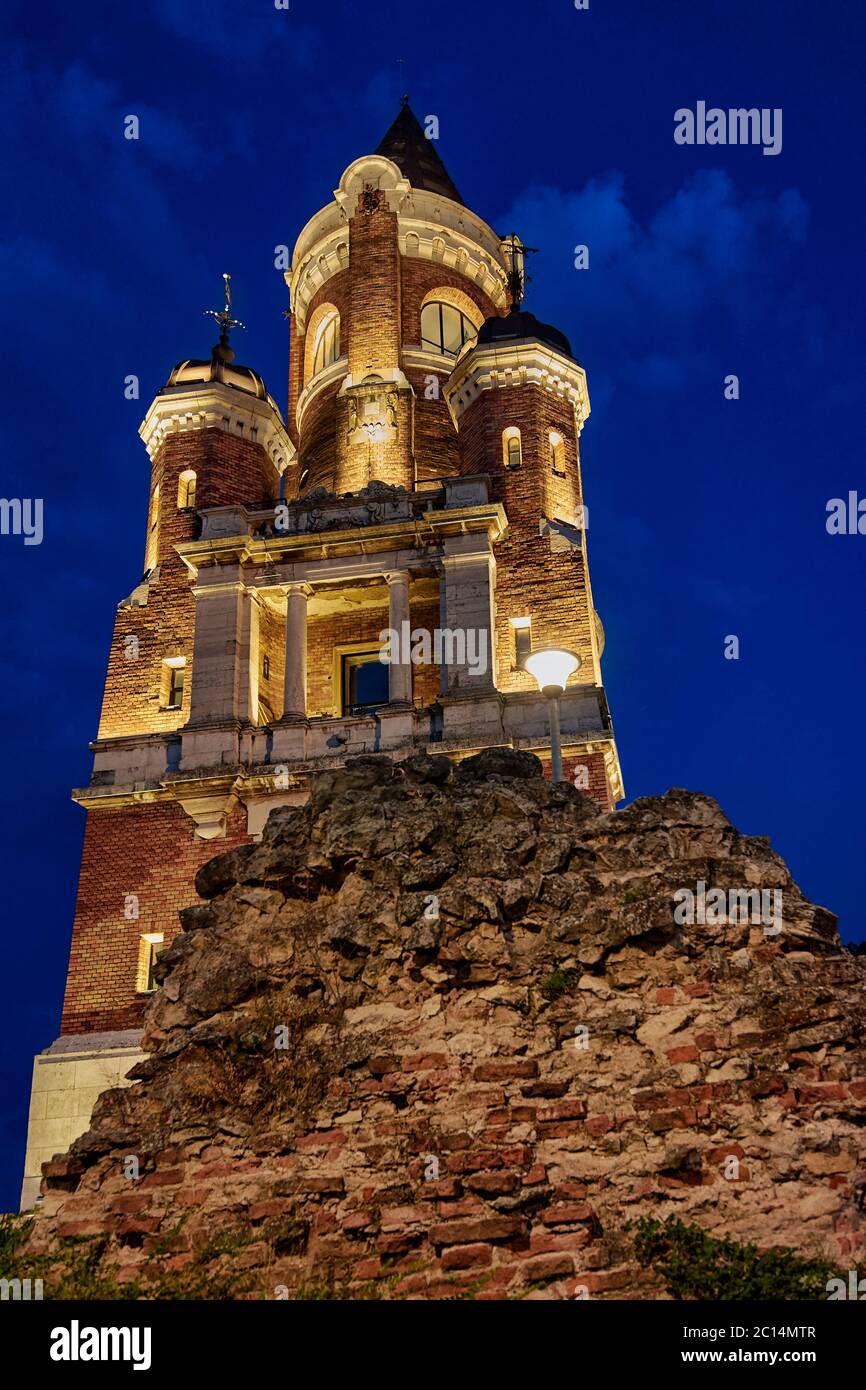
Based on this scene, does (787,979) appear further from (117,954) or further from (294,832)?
(117,954)

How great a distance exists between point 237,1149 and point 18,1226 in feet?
6.66

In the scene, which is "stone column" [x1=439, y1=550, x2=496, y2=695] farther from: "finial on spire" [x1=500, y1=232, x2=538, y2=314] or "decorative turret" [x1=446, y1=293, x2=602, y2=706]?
"finial on spire" [x1=500, y1=232, x2=538, y2=314]

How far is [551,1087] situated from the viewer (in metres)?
10.6

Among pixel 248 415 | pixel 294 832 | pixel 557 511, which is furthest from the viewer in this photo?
pixel 248 415

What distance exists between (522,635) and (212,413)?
35.2 feet

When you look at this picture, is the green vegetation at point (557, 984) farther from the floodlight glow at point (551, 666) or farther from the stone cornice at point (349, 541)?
the stone cornice at point (349, 541)

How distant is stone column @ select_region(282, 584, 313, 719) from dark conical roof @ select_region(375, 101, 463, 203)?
17187mm

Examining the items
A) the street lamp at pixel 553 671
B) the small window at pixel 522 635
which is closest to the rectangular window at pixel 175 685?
the small window at pixel 522 635

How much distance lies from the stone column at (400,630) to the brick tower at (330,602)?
0.17ft

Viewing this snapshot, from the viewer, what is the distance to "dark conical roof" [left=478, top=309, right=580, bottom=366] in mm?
34344

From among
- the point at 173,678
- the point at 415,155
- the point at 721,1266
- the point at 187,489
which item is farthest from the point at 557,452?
the point at 721,1266

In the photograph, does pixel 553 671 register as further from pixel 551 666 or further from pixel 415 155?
pixel 415 155

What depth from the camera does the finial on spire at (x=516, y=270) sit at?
3703 centimetres
